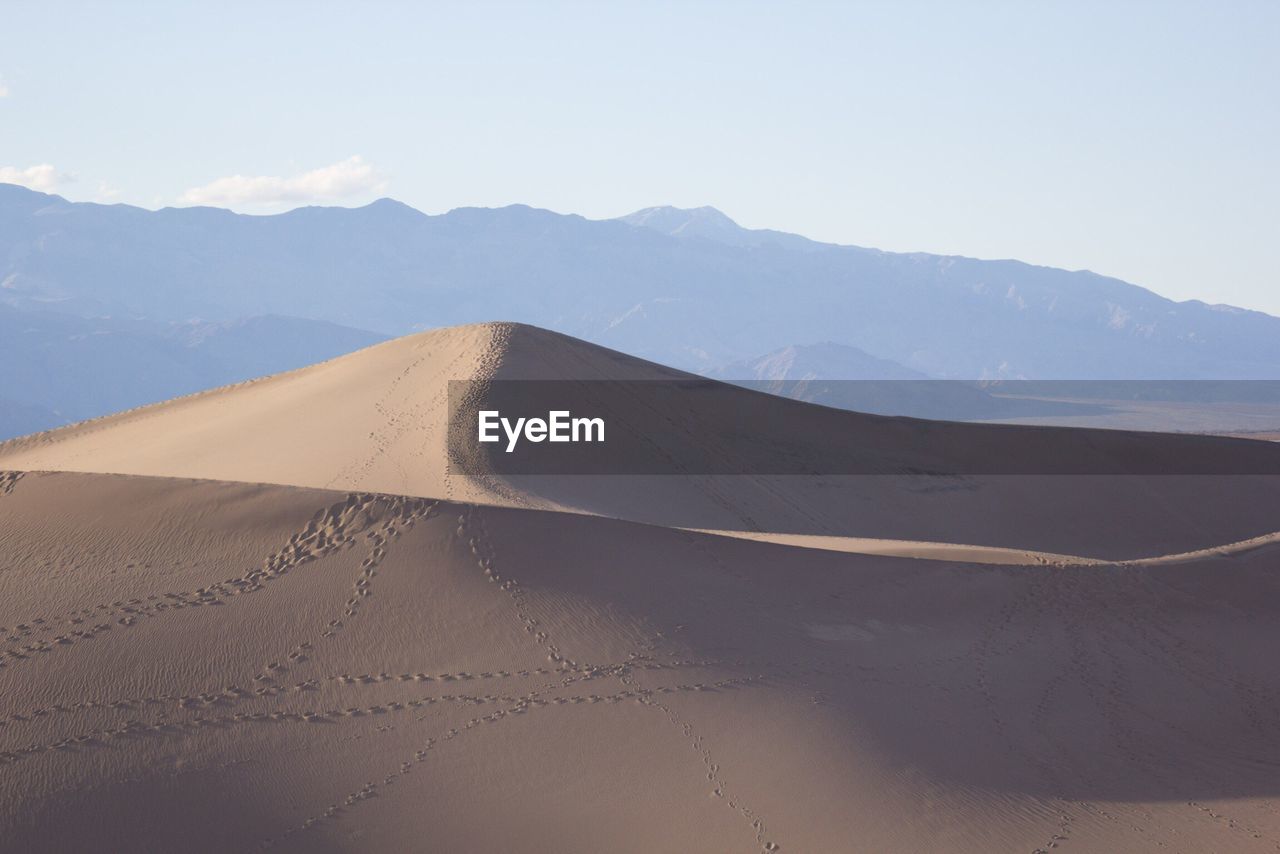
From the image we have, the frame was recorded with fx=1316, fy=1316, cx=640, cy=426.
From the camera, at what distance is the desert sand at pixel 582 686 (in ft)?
24.8

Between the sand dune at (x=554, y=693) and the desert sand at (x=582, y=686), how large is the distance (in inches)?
0.9

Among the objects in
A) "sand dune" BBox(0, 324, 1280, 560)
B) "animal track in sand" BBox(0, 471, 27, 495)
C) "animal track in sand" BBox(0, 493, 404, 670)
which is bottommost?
"sand dune" BBox(0, 324, 1280, 560)

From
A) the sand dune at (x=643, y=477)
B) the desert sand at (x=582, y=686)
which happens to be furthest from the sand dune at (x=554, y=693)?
the sand dune at (x=643, y=477)

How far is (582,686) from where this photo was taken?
8812mm

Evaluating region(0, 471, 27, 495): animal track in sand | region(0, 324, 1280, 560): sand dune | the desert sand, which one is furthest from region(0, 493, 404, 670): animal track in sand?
region(0, 324, 1280, 560): sand dune

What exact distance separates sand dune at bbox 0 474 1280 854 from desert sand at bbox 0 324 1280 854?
0.08 ft

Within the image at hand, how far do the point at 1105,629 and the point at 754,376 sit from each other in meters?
176

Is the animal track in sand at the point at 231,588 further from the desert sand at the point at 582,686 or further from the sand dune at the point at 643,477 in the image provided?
the sand dune at the point at 643,477

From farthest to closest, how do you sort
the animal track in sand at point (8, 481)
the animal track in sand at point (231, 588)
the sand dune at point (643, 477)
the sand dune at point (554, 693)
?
the sand dune at point (643, 477) < the animal track in sand at point (8, 481) < the animal track in sand at point (231, 588) < the sand dune at point (554, 693)

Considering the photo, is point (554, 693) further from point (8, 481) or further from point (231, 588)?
point (8, 481)

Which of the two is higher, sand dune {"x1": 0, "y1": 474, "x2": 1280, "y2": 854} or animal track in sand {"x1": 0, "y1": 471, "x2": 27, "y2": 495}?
animal track in sand {"x1": 0, "y1": 471, "x2": 27, "y2": 495}

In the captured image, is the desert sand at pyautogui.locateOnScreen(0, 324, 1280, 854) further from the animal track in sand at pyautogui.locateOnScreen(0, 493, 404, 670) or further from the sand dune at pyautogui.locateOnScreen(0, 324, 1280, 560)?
the sand dune at pyautogui.locateOnScreen(0, 324, 1280, 560)

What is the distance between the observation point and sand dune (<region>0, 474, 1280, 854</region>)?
7.55m

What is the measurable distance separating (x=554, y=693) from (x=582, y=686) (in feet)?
0.70
